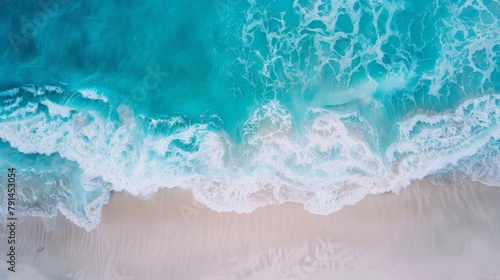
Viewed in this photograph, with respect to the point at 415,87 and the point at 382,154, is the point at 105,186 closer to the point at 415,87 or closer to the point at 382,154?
the point at 382,154

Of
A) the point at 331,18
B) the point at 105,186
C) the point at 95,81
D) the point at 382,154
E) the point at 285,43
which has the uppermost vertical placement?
the point at 331,18

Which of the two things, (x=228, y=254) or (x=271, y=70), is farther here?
(x=271, y=70)

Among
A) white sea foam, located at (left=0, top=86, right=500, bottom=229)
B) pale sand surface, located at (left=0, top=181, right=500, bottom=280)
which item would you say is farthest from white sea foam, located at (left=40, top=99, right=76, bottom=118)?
pale sand surface, located at (left=0, top=181, right=500, bottom=280)

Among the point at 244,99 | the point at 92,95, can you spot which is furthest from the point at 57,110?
the point at 244,99

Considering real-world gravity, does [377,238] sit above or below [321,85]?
below

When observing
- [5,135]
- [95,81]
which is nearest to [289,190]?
[95,81]

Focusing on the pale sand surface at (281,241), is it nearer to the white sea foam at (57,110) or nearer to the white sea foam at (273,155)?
the white sea foam at (273,155)

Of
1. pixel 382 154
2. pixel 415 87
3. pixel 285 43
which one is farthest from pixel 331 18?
pixel 382 154

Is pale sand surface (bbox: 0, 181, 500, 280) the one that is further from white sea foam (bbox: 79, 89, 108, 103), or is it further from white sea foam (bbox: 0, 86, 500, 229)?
white sea foam (bbox: 79, 89, 108, 103)
